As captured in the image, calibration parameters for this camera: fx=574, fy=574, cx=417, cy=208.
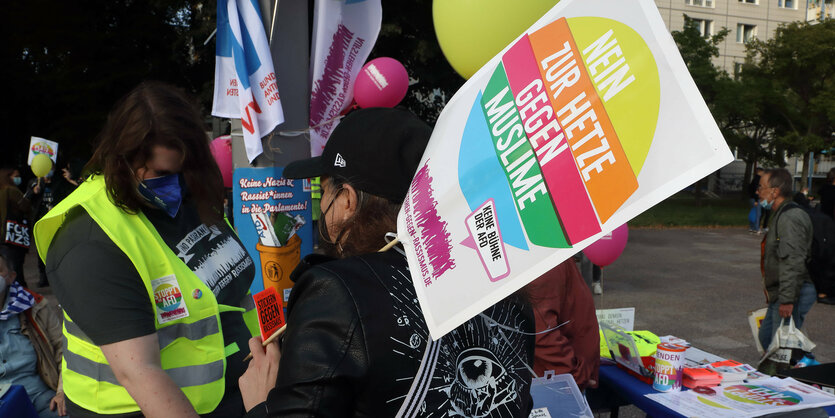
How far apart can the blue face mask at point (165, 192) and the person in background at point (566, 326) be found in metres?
1.57

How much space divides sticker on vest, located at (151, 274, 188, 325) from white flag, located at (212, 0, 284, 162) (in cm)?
151

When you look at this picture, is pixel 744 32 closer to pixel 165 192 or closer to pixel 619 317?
pixel 619 317

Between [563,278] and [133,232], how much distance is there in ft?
6.21

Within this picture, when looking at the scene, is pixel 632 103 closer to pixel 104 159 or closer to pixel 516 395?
pixel 516 395

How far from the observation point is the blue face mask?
1824 millimetres

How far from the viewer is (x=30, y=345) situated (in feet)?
9.82

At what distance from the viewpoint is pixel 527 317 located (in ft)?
4.96

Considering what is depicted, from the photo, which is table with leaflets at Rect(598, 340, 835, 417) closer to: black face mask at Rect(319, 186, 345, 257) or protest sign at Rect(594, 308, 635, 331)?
protest sign at Rect(594, 308, 635, 331)

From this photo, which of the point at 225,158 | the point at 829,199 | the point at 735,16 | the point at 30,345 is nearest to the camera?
the point at 30,345

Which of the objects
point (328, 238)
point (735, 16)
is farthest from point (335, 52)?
point (735, 16)

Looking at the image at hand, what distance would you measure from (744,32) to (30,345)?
50018 mm

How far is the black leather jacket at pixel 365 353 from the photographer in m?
1.07

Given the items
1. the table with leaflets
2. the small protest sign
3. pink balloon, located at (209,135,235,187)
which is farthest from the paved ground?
the small protest sign

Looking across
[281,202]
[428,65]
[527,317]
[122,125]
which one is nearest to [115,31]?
[428,65]
